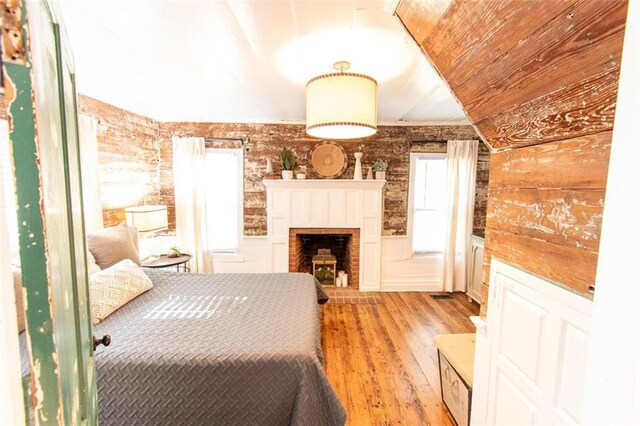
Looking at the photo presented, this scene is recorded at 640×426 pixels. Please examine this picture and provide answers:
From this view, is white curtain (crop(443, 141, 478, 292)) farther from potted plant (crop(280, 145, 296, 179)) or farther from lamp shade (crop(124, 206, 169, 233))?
lamp shade (crop(124, 206, 169, 233))

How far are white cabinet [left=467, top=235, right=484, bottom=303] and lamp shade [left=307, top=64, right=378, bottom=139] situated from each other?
2.87 meters

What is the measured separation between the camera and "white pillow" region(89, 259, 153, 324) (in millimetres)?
1943

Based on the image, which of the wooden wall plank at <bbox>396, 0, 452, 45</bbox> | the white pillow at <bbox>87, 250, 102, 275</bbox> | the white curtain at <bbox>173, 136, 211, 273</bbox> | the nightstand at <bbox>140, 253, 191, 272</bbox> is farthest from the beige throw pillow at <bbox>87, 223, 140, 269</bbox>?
the wooden wall plank at <bbox>396, 0, 452, 45</bbox>

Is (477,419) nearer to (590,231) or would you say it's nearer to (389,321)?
(590,231)

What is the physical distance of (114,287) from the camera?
2.12 m

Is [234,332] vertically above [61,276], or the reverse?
[61,276]

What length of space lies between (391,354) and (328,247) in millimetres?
2073

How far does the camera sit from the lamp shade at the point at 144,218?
320 centimetres

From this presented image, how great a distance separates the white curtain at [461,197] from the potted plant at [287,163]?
7.41 feet

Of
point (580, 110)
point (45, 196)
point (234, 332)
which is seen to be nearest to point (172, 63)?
point (234, 332)

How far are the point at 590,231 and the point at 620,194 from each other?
55 centimetres

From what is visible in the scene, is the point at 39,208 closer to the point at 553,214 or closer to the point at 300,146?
the point at 553,214

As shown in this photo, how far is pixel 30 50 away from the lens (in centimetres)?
44

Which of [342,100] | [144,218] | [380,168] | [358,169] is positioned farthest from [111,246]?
[380,168]
